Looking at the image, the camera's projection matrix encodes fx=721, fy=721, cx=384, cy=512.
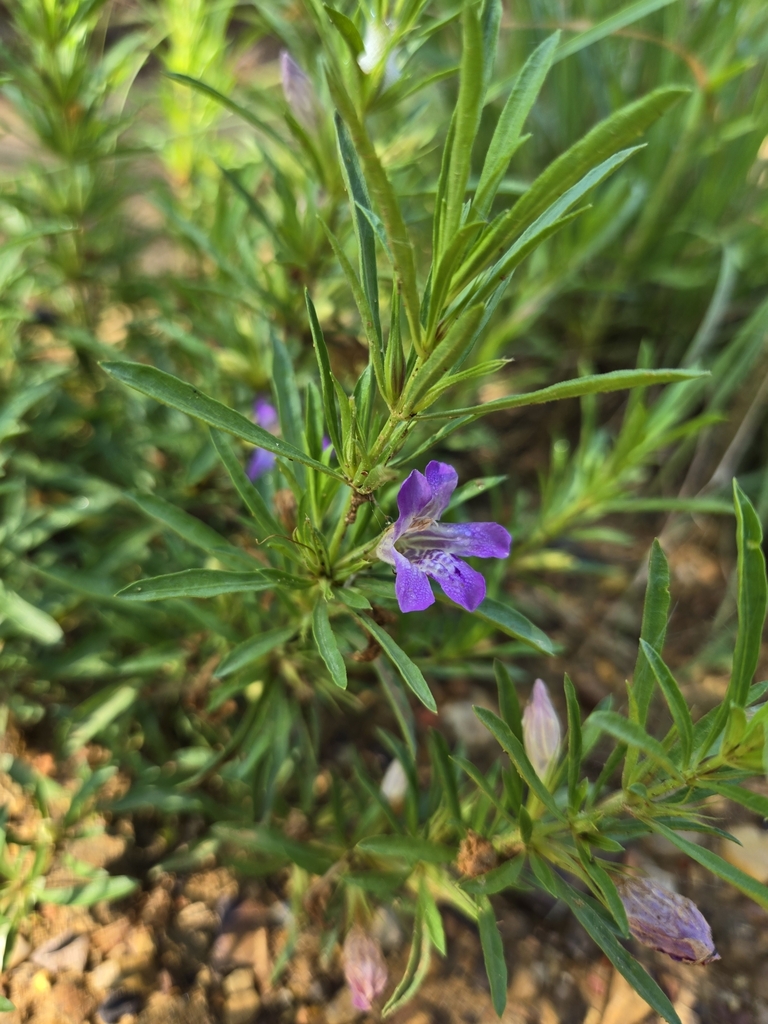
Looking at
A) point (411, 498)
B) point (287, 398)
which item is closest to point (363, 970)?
point (411, 498)

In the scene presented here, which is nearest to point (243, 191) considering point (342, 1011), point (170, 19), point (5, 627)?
point (5, 627)

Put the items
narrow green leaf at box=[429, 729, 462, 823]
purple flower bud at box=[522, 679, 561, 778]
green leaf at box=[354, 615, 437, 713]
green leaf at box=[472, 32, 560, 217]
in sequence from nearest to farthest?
green leaf at box=[472, 32, 560, 217] → green leaf at box=[354, 615, 437, 713] → purple flower bud at box=[522, 679, 561, 778] → narrow green leaf at box=[429, 729, 462, 823]

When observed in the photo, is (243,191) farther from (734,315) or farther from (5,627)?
(734,315)

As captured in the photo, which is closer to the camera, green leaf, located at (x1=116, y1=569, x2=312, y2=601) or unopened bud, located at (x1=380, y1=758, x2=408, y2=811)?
green leaf, located at (x1=116, y1=569, x2=312, y2=601)

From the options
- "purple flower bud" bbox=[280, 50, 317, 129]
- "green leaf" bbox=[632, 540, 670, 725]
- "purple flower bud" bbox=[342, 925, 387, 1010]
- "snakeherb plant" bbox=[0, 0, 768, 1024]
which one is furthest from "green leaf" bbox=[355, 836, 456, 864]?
"purple flower bud" bbox=[280, 50, 317, 129]

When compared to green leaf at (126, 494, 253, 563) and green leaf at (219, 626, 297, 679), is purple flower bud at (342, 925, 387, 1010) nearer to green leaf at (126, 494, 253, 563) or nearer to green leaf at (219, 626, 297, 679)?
green leaf at (219, 626, 297, 679)

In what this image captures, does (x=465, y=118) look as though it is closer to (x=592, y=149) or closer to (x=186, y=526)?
(x=592, y=149)

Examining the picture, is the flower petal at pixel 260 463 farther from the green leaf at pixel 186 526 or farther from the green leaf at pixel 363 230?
the green leaf at pixel 363 230
